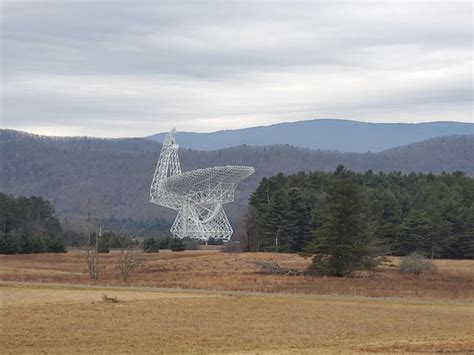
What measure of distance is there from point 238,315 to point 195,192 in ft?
238

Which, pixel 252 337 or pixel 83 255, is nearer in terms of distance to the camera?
pixel 252 337

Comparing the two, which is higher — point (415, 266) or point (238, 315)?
point (238, 315)

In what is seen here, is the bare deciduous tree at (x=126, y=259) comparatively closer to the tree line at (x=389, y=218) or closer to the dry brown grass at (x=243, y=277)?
the dry brown grass at (x=243, y=277)

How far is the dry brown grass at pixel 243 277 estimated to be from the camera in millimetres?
51594

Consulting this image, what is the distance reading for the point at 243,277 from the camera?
6100cm

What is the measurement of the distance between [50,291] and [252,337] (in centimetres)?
1846

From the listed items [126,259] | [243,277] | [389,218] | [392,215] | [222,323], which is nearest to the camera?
[222,323]

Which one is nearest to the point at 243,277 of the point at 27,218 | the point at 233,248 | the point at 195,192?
the point at 233,248

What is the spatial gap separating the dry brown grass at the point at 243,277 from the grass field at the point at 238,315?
136 millimetres

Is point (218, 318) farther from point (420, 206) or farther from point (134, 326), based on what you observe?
point (420, 206)

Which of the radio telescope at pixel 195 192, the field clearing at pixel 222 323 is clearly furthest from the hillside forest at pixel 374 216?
the field clearing at pixel 222 323

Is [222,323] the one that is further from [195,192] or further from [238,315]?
[195,192]

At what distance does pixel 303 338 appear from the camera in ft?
99.0

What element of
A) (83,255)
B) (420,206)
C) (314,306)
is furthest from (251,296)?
(420,206)
